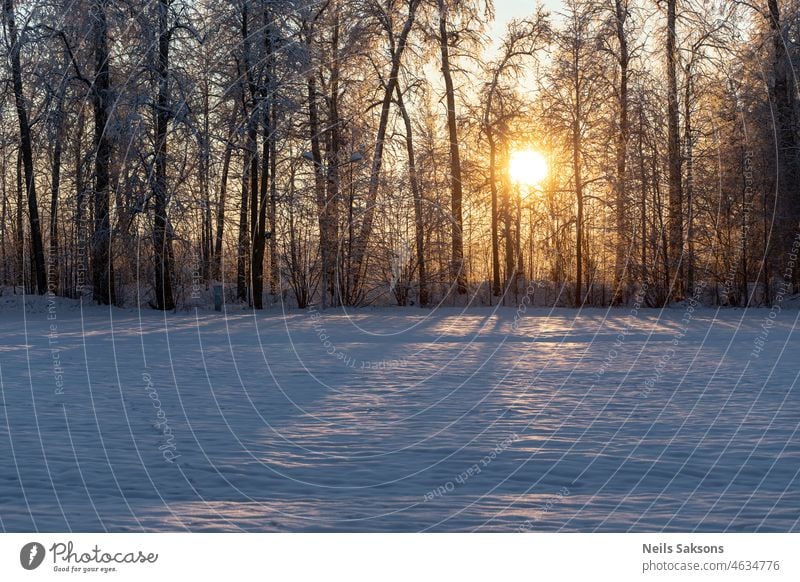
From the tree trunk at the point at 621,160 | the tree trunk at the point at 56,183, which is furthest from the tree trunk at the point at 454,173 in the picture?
the tree trunk at the point at 56,183

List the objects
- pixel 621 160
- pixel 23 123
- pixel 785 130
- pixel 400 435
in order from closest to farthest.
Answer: pixel 400 435 < pixel 23 123 < pixel 621 160 < pixel 785 130

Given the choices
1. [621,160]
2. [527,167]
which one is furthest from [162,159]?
[621,160]

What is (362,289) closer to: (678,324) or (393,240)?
(393,240)

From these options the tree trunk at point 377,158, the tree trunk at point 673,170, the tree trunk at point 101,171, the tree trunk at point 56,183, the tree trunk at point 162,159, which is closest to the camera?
the tree trunk at point 162,159

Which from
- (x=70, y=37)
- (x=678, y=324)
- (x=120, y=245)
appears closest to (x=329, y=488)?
(x=678, y=324)

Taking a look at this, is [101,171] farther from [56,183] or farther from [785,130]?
[785,130]

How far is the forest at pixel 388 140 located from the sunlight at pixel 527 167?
0.53m

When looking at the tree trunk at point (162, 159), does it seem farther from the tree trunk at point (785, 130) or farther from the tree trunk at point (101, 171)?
the tree trunk at point (785, 130)

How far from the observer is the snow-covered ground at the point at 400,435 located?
5.95 m

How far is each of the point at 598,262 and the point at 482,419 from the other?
24.6 metres

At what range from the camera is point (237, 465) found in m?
7.31

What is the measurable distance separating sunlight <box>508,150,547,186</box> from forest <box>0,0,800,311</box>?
0.53 m

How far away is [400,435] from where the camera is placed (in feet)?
28.2

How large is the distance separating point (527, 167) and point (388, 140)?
6.54 m
